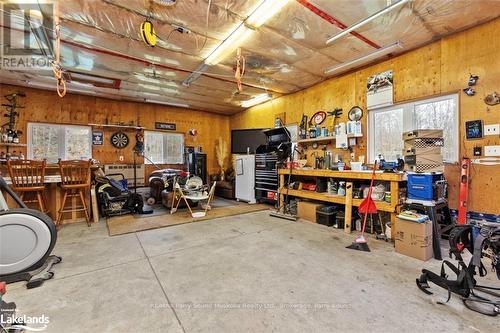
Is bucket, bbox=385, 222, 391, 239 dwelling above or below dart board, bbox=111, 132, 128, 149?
below

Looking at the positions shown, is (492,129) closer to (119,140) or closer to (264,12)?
(264,12)

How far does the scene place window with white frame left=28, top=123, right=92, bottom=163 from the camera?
5.54m

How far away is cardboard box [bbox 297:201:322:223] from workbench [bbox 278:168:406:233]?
14cm

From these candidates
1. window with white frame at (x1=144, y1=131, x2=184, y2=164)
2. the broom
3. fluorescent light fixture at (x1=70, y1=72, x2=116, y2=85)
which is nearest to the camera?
the broom

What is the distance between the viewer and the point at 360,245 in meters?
2.88

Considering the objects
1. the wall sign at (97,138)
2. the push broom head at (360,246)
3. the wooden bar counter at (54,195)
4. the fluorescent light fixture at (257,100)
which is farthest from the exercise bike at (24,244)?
the fluorescent light fixture at (257,100)

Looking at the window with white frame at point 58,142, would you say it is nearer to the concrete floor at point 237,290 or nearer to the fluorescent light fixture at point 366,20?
the concrete floor at point 237,290

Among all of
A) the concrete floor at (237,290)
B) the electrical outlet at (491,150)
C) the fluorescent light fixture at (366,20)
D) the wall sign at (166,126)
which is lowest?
the concrete floor at (237,290)

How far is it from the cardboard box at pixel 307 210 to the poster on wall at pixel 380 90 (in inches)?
87.4

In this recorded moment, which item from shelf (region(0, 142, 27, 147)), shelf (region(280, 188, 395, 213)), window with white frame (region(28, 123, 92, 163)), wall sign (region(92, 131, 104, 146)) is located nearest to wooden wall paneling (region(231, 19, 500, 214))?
shelf (region(280, 188, 395, 213))

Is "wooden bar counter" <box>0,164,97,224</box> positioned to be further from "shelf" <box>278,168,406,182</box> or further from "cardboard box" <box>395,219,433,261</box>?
"cardboard box" <box>395,219,433,261</box>

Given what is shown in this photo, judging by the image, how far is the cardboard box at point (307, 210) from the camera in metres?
4.16

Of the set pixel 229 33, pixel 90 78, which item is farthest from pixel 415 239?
pixel 90 78

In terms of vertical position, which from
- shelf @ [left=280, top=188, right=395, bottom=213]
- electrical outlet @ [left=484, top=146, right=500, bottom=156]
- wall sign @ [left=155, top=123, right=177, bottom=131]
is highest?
wall sign @ [left=155, top=123, right=177, bottom=131]
